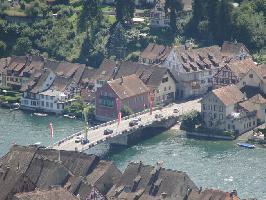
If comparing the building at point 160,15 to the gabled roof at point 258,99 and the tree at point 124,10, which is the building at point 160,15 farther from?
the gabled roof at point 258,99

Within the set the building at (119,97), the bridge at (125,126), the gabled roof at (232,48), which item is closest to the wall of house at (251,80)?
the bridge at (125,126)

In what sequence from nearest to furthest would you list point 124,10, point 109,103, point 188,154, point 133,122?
point 188,154 → point 133,122 → point 109,103 → point 124,10

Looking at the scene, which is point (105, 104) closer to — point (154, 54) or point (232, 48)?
point (154, 54)

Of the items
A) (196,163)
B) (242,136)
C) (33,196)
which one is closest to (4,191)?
(33,196)

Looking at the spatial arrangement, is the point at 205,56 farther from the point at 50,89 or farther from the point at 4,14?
the point at 4,14

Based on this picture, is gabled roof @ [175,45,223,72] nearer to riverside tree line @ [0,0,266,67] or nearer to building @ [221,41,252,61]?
building @ [221,41,252,61]

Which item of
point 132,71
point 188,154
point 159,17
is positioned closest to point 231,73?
point 132,71
